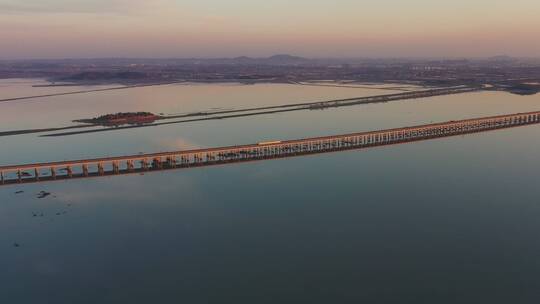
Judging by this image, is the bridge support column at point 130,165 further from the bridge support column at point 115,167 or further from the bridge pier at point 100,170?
the bridge pier at point 100,170

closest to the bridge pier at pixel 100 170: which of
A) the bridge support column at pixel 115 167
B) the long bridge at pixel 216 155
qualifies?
the long bridge at pixel 216 155

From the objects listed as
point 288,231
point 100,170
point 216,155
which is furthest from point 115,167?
point 288,231

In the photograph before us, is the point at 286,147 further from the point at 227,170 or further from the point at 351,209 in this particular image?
the point at 351,209

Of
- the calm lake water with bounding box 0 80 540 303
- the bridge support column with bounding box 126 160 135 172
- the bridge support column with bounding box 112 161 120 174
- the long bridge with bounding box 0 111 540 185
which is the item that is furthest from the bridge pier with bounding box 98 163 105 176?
the bridge support column with bounding box 126 160 135 172

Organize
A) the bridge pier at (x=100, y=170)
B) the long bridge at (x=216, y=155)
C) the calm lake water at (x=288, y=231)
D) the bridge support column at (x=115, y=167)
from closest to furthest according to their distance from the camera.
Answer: the calm lake water at (x=288, y=231) < the long bridge at (x=216, y=155) < the bridge pier at (x=100, y=170) < the bridge support column at (x=115, y=167)

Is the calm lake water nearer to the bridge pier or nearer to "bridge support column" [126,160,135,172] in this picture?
the bridge pier

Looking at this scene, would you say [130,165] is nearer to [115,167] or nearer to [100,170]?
[115,167]
